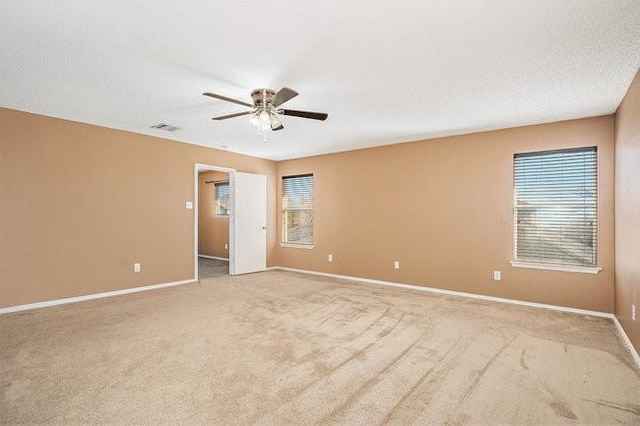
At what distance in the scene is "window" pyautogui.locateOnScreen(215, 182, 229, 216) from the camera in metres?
8.34

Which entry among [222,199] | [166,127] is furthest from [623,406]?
[222,199]

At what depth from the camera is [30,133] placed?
3938 millimetres

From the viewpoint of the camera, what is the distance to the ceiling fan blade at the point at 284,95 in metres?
2.60

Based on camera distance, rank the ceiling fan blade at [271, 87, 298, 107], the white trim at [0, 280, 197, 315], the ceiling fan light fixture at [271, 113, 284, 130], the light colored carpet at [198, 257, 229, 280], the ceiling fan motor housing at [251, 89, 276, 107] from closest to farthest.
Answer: the ceiling fan blade at [271, 87, 298, 107], the ceiling fan motor housing at [251, 89, 276, 107], the ceiling fan light fixture at [271, 113, 284, 130], the white trim at [0, 280, 197, 315], the light colored carpet at [198, 257, 229, 280]

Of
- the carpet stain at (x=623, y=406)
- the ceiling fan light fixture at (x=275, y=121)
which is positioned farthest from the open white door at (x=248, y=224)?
the carpet stain at (x=623, y=406)

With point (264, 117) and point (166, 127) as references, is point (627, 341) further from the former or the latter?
point (166, 127)

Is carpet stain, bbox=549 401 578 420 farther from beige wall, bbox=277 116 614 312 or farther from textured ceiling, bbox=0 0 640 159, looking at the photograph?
beige wall, bbox=277 116 614 312

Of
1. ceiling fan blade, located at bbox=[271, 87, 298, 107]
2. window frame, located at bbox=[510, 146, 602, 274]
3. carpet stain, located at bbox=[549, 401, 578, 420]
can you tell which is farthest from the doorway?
carpet stain, located at bbox=[549, 401, 578, 420]

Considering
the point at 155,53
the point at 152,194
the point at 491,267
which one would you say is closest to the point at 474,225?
the point at 491,267

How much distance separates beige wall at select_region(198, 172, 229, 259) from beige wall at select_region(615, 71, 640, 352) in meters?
7.29

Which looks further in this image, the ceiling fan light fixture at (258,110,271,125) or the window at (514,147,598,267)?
the window at (514,147,598,267)

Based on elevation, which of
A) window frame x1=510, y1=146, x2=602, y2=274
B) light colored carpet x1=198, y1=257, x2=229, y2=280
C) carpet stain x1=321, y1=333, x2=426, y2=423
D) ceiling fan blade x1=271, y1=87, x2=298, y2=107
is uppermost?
ceiling fan blade x1=271, y1=87, x2=298, y2=107

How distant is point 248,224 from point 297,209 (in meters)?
1.09

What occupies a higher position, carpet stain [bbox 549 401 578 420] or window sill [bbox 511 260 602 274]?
window sill [bbox 511 260 602 274]
